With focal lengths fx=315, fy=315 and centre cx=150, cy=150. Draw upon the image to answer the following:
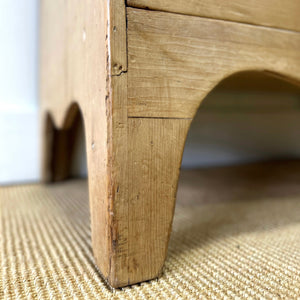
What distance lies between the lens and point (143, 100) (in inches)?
14.3

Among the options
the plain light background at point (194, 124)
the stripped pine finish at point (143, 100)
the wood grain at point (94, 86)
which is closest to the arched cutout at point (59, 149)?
the plain light background at point (194, 124)

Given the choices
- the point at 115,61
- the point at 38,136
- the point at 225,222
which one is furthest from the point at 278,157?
the point at 115,61

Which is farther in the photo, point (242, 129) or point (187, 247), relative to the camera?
point (242, 129)

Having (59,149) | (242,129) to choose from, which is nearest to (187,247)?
(59,149)

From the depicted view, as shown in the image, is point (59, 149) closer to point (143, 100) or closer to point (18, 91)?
point (18, 91)

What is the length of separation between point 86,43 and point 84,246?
31cm

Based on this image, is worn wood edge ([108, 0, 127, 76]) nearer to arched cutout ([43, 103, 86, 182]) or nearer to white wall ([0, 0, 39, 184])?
arched cutout ([43, 103, 86, 182])

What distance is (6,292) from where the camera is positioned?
1.19 feet

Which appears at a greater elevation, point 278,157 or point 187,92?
point 187,92

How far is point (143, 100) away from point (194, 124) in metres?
0.87

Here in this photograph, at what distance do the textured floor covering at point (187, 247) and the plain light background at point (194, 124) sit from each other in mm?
162

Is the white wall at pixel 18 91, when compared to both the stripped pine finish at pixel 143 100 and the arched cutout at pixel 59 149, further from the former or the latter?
the stripped pine finish at pixel 143 100

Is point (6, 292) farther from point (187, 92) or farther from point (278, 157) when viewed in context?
point (278, 157)

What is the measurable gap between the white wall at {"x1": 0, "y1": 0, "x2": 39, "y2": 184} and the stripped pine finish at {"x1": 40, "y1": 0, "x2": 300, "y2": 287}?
0.65m
